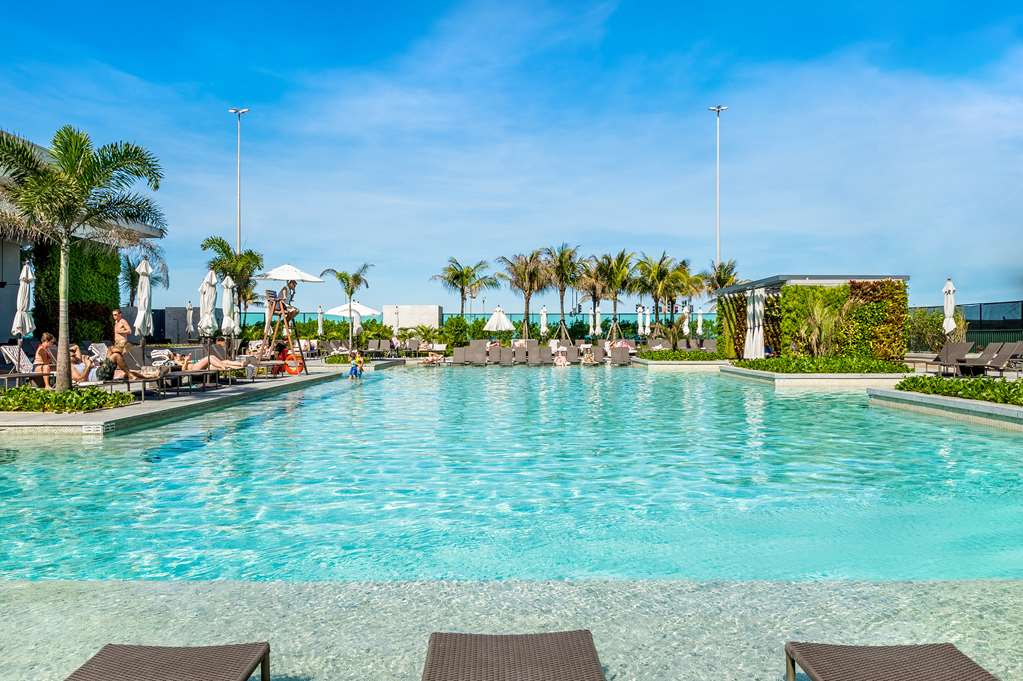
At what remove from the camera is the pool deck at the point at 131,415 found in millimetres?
9586

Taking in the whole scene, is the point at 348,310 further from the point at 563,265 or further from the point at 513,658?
the point at 513,658

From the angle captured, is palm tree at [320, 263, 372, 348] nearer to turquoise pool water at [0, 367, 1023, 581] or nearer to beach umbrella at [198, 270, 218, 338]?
beach umbrella at [198, 270, 218, 338]

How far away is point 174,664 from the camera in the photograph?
90.4 inches

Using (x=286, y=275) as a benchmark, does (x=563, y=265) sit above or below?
above

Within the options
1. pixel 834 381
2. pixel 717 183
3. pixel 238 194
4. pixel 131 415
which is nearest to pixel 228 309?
pixel 131 415

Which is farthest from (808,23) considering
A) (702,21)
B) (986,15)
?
(986,15)

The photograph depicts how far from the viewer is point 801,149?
20.8m

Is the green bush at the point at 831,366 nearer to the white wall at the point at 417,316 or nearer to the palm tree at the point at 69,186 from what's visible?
the palm tree at the point at 69,186

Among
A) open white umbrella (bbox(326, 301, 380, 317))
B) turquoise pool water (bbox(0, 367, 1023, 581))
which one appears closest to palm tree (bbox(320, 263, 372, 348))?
open white umbrella (bbox(326, 301, 380, 317))

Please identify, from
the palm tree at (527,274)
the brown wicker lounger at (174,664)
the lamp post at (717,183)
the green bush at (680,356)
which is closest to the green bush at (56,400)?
Result: the brown wicker lounger at (174,664)

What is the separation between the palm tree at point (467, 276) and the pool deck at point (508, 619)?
123 feet

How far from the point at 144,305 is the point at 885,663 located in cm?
1592

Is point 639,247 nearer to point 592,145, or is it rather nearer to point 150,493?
point 592,145

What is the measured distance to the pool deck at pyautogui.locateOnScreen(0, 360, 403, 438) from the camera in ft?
31.4
